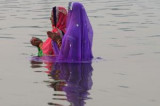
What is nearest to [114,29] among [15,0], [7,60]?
[7,60]

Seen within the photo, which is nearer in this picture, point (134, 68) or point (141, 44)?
point (134, 68)

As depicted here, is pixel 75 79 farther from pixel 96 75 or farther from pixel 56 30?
pixel 56 30

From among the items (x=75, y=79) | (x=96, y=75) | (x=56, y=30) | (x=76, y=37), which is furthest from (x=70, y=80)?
(x=56, y=30)

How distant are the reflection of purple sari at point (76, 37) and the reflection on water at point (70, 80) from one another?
25 cm

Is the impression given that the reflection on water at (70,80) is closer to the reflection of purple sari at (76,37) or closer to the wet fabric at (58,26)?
the reflection of purple sari at (76,37)

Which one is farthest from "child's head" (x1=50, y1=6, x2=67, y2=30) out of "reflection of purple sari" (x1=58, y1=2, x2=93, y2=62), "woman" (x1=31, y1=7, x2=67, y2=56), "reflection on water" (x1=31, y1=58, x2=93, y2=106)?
"reflection on water" (x1=31, y1=58, x2=93, y2=106)

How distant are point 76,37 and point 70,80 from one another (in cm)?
187

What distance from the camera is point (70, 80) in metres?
9.04

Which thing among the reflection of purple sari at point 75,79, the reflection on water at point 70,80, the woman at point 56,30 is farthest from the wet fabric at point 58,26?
the reflection of purple sari at point 75,79

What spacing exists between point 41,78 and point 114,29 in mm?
9271

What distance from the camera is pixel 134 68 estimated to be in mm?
10266

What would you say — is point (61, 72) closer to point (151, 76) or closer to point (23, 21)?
point (151, 76)

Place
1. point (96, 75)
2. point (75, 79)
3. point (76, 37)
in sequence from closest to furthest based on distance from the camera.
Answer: point (75, 79), point (96, 75), point (76, 37)

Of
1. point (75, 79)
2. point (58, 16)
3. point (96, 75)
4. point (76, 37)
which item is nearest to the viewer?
point (75, 79)
